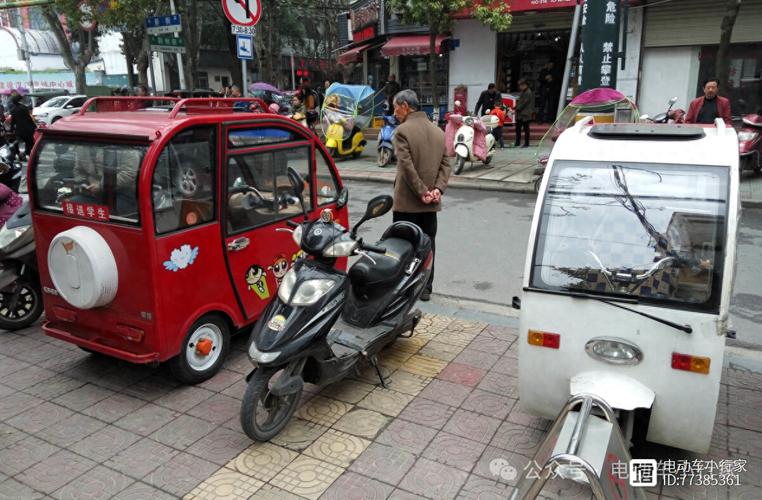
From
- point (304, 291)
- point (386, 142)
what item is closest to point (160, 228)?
point (304, 291)

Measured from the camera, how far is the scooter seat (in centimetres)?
404

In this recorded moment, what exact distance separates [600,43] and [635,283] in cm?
817

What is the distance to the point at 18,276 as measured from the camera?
4.89 meters

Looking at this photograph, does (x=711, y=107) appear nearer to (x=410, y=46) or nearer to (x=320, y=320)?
(x=320, y=320)

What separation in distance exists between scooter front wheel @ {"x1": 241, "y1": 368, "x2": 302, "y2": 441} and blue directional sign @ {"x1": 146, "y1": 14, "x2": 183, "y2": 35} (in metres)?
9.43

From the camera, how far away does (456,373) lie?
13.6 ft

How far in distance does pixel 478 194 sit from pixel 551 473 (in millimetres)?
8505

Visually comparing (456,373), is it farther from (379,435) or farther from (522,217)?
(522,217)

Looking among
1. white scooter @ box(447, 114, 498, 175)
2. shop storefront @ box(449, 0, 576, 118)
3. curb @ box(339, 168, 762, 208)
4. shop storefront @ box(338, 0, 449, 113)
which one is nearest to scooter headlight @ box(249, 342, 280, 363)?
curb @ box(339, 168, 762, 208)

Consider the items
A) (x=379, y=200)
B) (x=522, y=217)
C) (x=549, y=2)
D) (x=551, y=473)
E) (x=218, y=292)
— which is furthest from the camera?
(x=549, y=2)

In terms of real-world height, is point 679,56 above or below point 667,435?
above

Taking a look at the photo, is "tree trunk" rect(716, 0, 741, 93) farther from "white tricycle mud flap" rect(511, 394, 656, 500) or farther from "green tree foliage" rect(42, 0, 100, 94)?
"green tree foliage" rect(42, 0, 100, 94)

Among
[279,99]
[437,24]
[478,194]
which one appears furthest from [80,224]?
[279,99]

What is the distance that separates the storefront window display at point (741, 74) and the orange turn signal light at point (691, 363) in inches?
545
